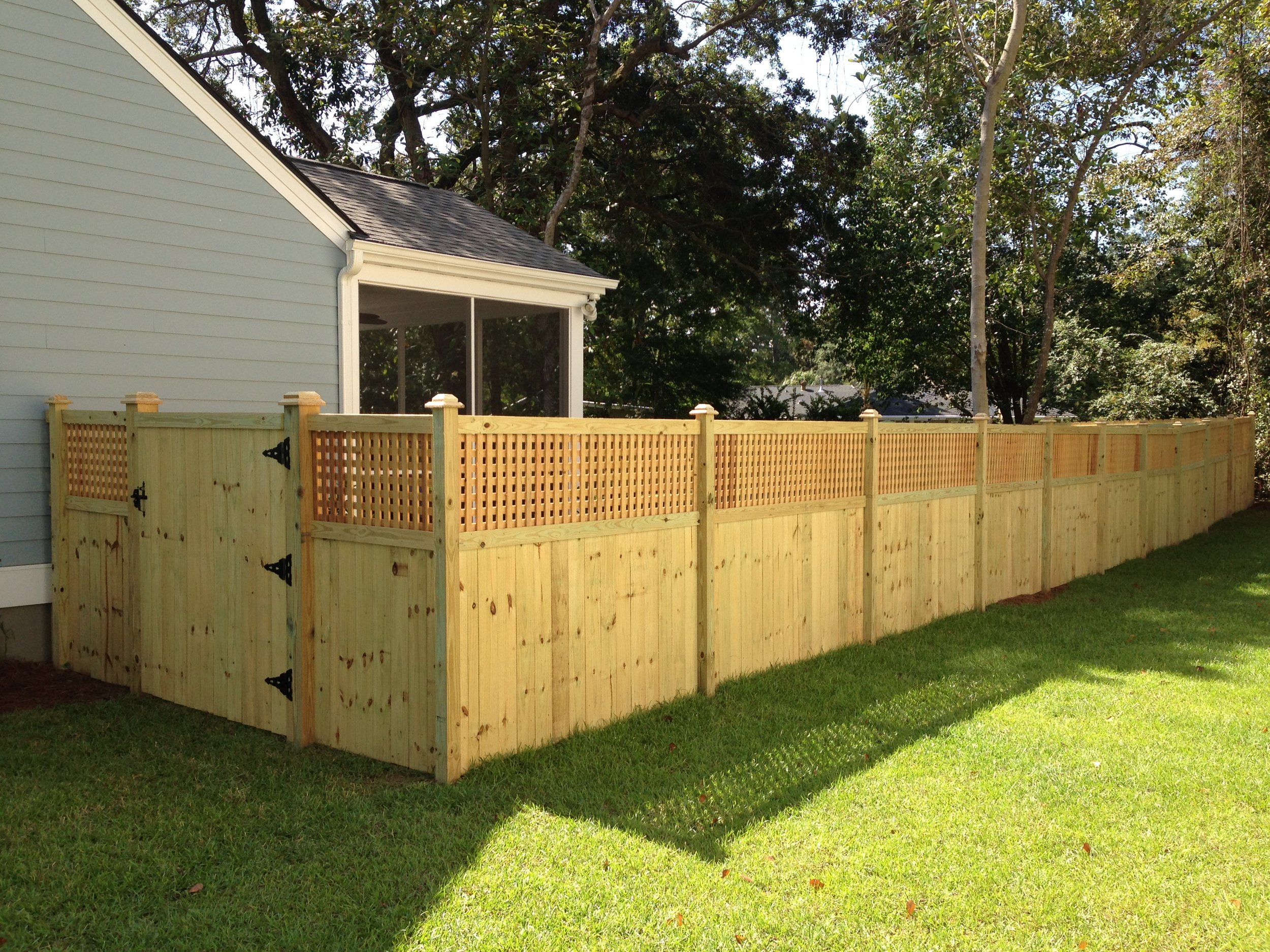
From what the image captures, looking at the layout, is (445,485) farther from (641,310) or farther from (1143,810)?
(641,310)

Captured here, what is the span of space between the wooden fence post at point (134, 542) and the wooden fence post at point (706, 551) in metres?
3.15

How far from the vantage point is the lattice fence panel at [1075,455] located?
9977 mm

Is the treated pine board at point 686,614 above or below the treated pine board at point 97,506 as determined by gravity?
below

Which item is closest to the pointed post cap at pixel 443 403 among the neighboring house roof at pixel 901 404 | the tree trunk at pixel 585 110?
the tree trunk at pixel 585 110

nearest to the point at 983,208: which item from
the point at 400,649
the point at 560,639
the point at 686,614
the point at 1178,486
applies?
the point at 1178,486

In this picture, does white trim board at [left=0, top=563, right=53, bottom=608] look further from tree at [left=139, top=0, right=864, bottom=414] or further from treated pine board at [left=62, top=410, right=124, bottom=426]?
tree at [left=139, top=0, right=864, bottom=414]

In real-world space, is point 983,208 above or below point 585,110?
below

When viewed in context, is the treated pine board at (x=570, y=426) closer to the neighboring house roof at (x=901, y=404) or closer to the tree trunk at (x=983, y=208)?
the tree trunk at (x=983, y=208)

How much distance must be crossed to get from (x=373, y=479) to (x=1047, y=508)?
24.2 feet

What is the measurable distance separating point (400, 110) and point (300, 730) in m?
15.8

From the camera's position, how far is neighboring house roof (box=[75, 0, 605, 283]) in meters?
Result: 6.92

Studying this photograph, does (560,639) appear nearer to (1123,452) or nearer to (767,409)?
(1123,452)

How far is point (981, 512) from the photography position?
343 inches

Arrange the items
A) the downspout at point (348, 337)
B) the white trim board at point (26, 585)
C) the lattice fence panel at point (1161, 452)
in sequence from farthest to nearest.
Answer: the lattice fence panel at point (1161, 452)
the downspout at point (348, 337)
the white trim board at point (26, 585)
